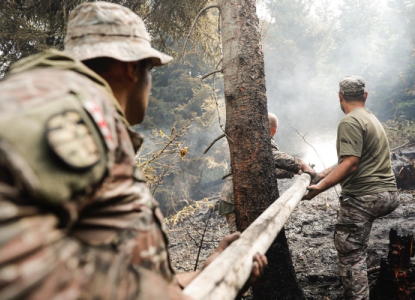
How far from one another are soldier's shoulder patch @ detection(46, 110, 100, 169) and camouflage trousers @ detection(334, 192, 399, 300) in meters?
3.25

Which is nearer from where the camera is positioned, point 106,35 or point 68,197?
point 68,197

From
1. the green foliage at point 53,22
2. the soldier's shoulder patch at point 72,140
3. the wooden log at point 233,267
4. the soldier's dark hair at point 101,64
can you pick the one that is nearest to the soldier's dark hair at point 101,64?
the soldier's dark hair at point 101,64

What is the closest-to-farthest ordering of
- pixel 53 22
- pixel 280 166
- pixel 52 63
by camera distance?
pixel 52 63 < pixel 280 166 < pixel 53 22

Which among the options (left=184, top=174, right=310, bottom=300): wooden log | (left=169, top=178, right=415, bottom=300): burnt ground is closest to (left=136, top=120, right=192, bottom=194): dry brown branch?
(left=169, top=178, right=415, bottom=300): burnt ground

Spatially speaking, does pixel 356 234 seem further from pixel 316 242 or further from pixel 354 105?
pixel 316 242

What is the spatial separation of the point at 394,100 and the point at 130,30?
92.1 feet

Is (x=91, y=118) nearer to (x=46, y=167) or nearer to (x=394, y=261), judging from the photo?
(x=46, y=167)

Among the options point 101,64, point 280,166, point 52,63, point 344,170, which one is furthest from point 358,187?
point 52,63

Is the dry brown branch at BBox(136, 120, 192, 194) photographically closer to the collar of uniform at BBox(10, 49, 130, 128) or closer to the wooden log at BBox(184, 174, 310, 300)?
the wooden log at BBox(184, 174, 310, 300)

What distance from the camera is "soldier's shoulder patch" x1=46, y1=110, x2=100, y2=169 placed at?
62cm

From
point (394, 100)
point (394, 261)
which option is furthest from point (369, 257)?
point (394, 100)

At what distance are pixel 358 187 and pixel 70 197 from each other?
11.0 feet

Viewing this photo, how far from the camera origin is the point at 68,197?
24.7 inches

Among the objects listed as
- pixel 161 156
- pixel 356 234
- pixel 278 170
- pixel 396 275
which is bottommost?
pixel 396 275
